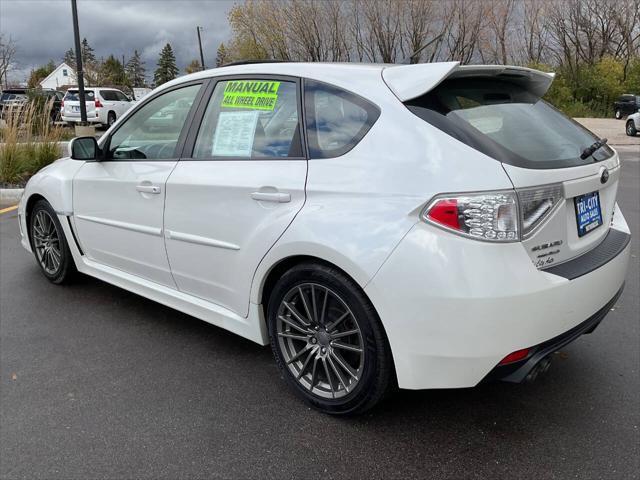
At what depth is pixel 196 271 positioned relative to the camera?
10.4 ft

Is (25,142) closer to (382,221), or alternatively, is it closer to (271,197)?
(271,197)

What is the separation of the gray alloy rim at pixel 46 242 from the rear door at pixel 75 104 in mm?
20890

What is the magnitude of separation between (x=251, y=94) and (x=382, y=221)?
1212 millimetres

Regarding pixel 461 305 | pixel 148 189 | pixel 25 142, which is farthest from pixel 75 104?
pixel 461 305

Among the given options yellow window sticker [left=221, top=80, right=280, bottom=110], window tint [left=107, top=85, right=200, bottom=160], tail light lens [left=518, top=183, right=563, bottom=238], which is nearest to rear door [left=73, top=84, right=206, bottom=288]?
window tint [left=107, top=85, right=200, bottom=160]

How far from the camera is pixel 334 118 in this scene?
8.73ft

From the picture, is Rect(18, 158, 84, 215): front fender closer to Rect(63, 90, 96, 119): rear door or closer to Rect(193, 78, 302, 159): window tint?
Rect(193, 78, 302, 159): window tint

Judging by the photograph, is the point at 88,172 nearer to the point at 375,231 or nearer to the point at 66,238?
the point at 66,238

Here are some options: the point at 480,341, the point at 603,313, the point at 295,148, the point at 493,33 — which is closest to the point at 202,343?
the point at 295,148

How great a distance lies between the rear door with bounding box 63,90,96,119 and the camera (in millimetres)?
23577

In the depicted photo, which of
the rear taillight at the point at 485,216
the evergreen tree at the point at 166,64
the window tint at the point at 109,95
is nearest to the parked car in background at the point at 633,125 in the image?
the window tint at the point at 109,95

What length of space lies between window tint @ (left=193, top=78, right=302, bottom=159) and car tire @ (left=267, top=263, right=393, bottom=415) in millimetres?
665

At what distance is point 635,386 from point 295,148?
2179 mm

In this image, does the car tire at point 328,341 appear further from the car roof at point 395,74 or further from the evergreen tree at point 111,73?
the evergreen tree at point 111,73
